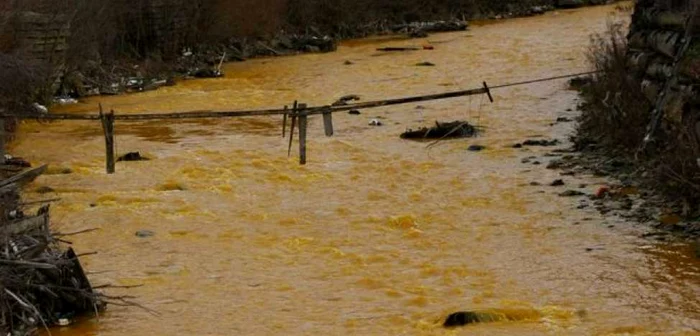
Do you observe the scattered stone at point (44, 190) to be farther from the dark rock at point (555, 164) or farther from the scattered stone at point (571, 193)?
the dark rock at point (555, 164)

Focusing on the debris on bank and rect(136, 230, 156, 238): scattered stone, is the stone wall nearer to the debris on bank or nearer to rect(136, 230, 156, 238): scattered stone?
the debris on bank

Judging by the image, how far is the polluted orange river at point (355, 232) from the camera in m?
11.3

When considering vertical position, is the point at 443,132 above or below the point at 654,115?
below

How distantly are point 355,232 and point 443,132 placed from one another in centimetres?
663

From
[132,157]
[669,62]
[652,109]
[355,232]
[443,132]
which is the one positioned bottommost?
[355,232]

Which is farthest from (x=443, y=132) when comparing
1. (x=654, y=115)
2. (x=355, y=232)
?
(x=355, y=232)

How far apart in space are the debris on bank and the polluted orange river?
0.32 meters

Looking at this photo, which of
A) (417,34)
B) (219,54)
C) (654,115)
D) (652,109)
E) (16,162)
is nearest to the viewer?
(654,115)

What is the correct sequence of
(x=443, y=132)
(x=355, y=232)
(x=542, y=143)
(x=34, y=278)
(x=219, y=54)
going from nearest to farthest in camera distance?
(x=34, y=278) → (x=355, y=232) → (x=542, y=143) → (x=443, y=132) → (x=219, y=54)

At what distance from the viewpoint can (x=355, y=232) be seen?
1459cm

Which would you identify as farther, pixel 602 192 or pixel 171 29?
pixel 171 29

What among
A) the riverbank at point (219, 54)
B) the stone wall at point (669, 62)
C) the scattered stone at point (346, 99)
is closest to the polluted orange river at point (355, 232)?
the scattered stone at point (346, 99)

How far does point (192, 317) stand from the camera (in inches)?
444

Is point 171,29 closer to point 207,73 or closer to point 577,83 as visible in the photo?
point 207,73
